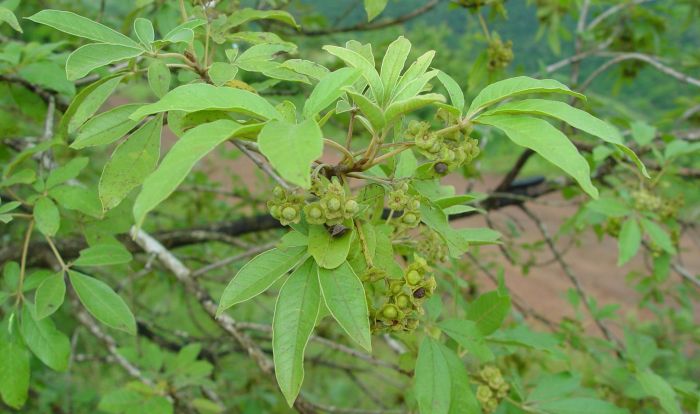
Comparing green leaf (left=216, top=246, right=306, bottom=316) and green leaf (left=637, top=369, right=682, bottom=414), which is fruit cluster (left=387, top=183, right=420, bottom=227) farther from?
green leaf (left=637, top=369, right=682, bottom=414)

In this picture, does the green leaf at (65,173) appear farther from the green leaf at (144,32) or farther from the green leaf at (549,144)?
the green leaf at (549,144)

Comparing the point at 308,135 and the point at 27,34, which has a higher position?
the point at 308,135

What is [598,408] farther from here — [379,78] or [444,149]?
[379,78]

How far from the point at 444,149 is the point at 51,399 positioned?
2924mm

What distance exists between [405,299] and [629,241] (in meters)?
1.09

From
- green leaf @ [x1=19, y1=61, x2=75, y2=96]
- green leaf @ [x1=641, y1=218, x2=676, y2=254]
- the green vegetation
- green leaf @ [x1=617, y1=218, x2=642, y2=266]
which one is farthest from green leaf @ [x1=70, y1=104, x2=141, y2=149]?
green leaf @ [x1=641, y1=218, x2=676, y2=254]

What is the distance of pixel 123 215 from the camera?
54.6 inches

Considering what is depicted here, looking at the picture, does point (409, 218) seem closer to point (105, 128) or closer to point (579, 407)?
point (105, 128)

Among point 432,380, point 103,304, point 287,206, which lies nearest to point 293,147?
point 287,206

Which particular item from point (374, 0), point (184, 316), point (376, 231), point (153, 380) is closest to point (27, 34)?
point (184, 316)

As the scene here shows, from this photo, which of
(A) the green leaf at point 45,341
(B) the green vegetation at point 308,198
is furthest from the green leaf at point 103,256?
(A) the green leaf at point 45,341

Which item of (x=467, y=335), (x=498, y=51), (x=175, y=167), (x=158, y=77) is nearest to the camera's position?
(x=175, y=167)

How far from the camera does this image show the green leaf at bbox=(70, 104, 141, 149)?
0.96 metres

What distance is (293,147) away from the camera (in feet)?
2.03
